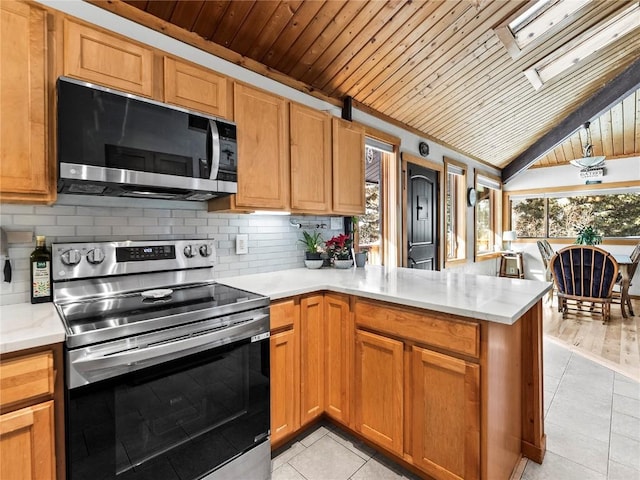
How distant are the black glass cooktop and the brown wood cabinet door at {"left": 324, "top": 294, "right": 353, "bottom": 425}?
0.50 metres

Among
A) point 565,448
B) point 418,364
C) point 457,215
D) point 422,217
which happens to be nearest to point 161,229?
point 418,364

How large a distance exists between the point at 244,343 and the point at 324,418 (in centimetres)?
97

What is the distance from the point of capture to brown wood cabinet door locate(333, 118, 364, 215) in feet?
8.30

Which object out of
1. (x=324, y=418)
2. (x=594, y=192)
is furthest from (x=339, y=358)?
(x=594, y=192)

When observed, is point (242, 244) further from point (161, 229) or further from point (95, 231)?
point (95, 231)

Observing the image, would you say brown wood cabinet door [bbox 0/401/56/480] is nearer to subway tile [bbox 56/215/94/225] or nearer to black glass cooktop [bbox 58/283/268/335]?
black glass cooktop [bbox 58/283/268/335]

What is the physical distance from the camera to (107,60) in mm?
1466

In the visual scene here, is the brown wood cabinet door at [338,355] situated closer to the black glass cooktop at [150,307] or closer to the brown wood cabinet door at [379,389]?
the brown wood cabinet door at [379,389]

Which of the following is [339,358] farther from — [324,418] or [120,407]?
[120,407]

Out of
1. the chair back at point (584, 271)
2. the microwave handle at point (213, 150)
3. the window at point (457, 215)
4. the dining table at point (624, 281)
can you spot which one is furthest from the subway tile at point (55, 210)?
the dining table at point (624, 281)

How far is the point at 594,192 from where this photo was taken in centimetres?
596

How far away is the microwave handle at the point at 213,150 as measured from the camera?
5.64 ft

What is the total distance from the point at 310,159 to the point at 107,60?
4.19 ft

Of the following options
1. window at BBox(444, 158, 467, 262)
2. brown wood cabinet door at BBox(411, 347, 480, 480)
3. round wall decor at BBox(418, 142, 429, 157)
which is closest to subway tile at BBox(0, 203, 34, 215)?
brown wood cabinet door at BBox(411, 347, 480, 480)
